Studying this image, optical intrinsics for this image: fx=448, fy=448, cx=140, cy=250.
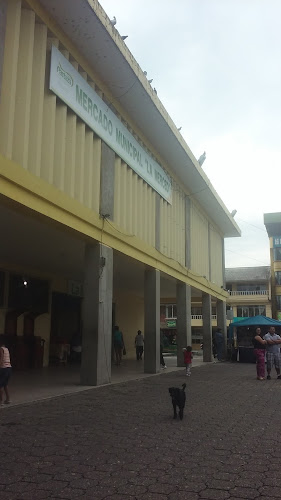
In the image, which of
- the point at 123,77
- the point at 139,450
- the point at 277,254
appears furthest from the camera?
the point at 277,254

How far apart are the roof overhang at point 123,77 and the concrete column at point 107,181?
167 cm

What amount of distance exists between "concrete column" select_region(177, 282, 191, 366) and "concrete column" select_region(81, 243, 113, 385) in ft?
23.2

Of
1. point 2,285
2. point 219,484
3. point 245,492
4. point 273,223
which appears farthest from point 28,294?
point 273,223

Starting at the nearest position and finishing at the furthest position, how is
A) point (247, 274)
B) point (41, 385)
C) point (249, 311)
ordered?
point (41, 385) → point (249, 311) → point (247, 274)

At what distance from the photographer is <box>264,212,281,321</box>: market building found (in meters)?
52.8

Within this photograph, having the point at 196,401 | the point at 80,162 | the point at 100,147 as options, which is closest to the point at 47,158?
the point at 80,162

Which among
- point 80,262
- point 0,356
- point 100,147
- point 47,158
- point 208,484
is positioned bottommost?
point 208,484

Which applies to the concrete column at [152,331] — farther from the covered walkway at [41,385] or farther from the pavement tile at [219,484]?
the pavement tile at [219,484]

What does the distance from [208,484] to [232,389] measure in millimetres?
7054

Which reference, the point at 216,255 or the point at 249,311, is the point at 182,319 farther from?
the point at 249,311

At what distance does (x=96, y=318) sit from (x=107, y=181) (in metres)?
3.58

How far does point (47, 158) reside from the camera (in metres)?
9.10

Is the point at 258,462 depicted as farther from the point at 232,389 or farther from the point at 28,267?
the point at 28,267

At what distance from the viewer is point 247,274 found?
56688 mm
